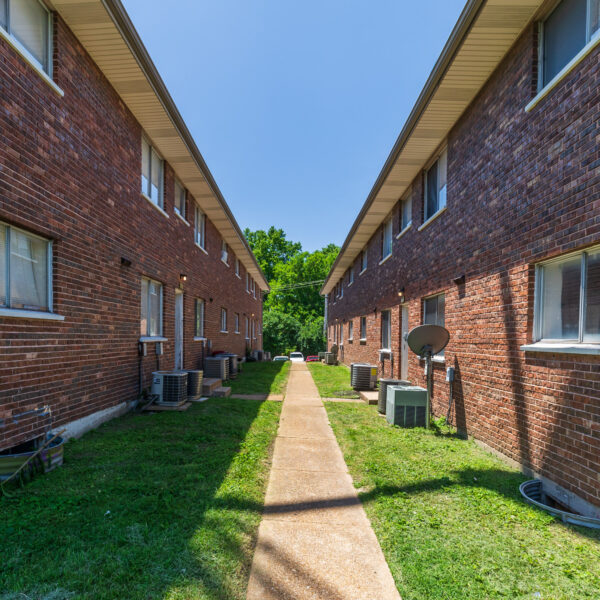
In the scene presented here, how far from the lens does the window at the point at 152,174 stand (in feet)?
25.6

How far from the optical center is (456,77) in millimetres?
5469

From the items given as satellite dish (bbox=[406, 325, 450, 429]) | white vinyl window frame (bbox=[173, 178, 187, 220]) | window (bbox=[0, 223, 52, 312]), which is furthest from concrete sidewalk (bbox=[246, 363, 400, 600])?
white vinyl window frame (bbox=[173, 178, 187, 220])

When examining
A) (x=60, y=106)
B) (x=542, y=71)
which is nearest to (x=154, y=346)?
(x=60, y=106)

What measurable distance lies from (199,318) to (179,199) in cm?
382

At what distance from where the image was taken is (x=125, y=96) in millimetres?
6426

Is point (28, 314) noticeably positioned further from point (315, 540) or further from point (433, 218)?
point (433, 218)

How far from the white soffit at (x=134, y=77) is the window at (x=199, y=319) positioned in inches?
141

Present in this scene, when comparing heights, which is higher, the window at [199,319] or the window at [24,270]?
the window at [24,270]

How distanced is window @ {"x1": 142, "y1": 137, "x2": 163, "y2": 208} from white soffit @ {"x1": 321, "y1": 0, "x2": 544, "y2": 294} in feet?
17.6

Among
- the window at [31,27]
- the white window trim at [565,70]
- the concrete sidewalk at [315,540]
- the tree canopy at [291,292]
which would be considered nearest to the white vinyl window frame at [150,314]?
the window at [31,27]

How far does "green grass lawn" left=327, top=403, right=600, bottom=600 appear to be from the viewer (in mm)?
2369

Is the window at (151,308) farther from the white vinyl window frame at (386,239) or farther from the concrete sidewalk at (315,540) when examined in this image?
the white vinyl window frame at (386,239)

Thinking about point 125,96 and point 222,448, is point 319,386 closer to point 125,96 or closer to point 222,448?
point 222,448

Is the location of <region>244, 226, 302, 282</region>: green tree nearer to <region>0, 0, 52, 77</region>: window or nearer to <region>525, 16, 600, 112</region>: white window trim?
<region>0, 0, 52, 77</region>: window
